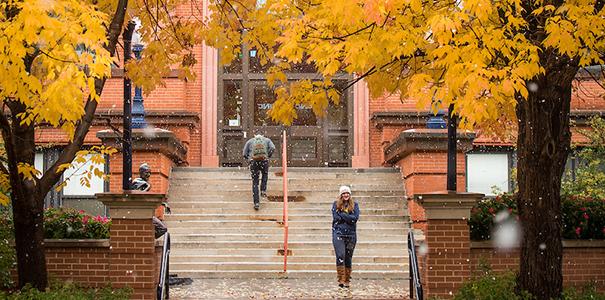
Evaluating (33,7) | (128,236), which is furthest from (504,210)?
(33,7)

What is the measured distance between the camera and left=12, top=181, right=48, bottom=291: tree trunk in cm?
1165

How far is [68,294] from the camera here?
36.6ft

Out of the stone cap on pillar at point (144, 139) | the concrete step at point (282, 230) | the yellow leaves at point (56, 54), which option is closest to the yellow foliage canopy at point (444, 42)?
the yellow leaves at point (56, 54)

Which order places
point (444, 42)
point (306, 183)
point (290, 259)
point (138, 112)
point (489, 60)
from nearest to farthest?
point (444, 42)
point (489, 60)
point (290, 259)
point (138, 112)
point (306, 183)

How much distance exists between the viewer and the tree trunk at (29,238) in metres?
11.6

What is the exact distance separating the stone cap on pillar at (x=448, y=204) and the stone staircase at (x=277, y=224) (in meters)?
3.80

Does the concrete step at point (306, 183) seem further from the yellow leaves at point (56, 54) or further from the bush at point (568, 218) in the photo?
the yellow leaves at point (56, 54)

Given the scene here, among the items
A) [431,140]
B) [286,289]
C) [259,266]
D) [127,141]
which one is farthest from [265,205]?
[127,141]

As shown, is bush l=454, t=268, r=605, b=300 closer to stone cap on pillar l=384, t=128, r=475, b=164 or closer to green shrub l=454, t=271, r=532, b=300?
green shrub l=454, t=271, r=532, b=300

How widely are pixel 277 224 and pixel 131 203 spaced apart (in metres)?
6.19

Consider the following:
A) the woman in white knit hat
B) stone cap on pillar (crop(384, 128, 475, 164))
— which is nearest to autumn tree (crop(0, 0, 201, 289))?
the woman in white knit hat

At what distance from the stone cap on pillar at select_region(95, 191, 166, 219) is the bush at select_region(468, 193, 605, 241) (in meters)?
4.75

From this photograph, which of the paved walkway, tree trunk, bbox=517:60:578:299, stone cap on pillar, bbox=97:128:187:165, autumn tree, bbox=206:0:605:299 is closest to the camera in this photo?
autumn tree, bbox=206:0:605:299

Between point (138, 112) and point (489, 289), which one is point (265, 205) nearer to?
point (138, 112)
